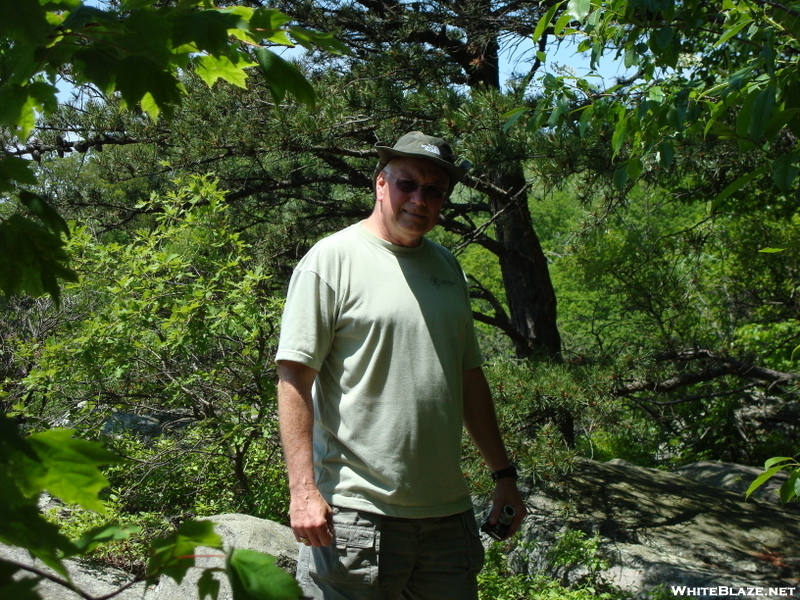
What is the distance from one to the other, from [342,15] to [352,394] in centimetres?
479

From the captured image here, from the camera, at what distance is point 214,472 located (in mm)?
5648

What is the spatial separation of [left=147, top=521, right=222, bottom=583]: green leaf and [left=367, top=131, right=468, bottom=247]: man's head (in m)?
1.67

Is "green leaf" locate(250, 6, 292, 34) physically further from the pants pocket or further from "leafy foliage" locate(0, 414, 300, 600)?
the pants pocket

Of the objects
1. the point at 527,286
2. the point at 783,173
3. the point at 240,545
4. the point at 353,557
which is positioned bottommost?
the point at 240,545

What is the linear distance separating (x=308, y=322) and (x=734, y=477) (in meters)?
7.31

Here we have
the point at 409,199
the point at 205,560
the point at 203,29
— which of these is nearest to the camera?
the point at 203,29

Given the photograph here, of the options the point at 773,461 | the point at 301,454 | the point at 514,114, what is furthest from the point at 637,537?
the point at 301,454

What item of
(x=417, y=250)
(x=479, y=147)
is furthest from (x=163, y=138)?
(x=417, y=250)

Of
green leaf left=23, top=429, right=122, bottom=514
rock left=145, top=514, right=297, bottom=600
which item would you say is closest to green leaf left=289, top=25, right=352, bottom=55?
green leaf left=23, top=429, right=122, bottom=514

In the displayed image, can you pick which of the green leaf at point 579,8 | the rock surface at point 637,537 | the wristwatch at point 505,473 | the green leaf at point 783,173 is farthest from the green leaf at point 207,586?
the rock surface at point 637,537

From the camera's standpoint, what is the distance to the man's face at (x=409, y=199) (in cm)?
246

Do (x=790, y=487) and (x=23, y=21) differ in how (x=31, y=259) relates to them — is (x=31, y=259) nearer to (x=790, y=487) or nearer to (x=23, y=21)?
(x=23, y=21)

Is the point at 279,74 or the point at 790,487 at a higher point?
the point at 279,74

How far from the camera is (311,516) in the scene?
2111 mm
